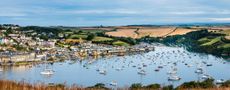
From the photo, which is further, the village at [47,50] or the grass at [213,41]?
the grass at [213,41]

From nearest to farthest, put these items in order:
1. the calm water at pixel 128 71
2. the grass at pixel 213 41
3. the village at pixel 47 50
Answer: the calm water at pixel 128 71 → the village at pixel 47 50 → the grass at pixel 213 41

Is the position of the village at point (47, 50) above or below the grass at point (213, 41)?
below

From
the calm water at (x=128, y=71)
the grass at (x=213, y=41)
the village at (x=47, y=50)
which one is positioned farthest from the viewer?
the grass at (x=213, y=41)

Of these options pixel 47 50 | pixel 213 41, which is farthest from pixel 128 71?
pixel 213 41

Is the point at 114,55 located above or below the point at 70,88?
below

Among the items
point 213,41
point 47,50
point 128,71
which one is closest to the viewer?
point 128,71

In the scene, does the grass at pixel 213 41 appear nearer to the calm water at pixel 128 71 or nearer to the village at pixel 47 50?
the calm water at pixel 128 71

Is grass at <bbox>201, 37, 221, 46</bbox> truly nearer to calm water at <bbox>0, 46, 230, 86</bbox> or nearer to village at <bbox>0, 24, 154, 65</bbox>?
calm water at <bbox>0, 46, 230, 86</bbox>

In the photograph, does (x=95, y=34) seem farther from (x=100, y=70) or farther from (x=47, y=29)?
(x=100, y=70)

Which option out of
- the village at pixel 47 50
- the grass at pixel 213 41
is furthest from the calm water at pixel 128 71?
the grass at pixel 213 41

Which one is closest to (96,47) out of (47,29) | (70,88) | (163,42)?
(163,42)

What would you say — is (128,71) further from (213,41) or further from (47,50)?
(213,41)
